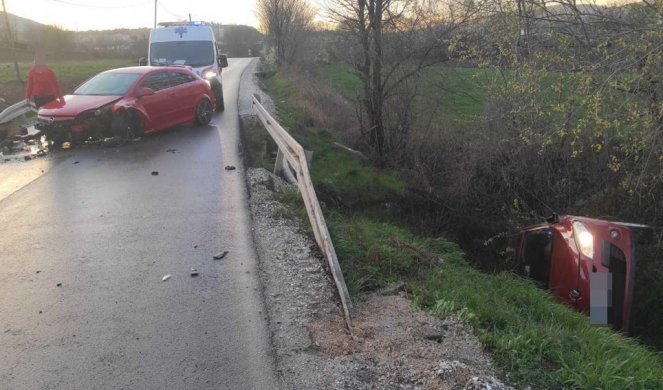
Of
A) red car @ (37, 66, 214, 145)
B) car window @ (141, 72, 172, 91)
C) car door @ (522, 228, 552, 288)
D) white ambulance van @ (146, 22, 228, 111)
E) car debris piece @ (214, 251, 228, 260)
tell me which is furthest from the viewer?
white ambulance van @ (146, 22, 228, 111)

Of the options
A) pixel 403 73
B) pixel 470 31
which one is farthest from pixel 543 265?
pixel 403 73

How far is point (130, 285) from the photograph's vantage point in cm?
516

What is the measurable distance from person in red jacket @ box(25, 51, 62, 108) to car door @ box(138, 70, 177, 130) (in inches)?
103

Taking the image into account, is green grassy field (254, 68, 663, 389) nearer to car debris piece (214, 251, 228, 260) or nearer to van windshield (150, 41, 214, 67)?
car debris piece (214, 251, 228, 260)

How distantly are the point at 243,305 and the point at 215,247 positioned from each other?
1.51m

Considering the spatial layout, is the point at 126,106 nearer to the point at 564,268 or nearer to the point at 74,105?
the point at 74,105

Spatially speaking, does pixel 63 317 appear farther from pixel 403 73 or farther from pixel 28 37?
pixel 28 37

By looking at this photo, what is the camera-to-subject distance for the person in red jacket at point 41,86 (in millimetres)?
13227

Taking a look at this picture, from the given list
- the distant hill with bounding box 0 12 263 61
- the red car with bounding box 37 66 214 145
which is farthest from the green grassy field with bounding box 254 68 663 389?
the distant hill with bounding box 0 12 263 61

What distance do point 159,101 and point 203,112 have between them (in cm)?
165

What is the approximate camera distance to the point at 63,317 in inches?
180

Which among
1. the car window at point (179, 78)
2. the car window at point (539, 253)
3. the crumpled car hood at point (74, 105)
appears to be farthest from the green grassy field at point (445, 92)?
the car window at point (539, 253)

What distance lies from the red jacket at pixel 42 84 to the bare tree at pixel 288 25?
94.0 ft

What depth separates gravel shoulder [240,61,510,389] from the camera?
3482 millimetres
